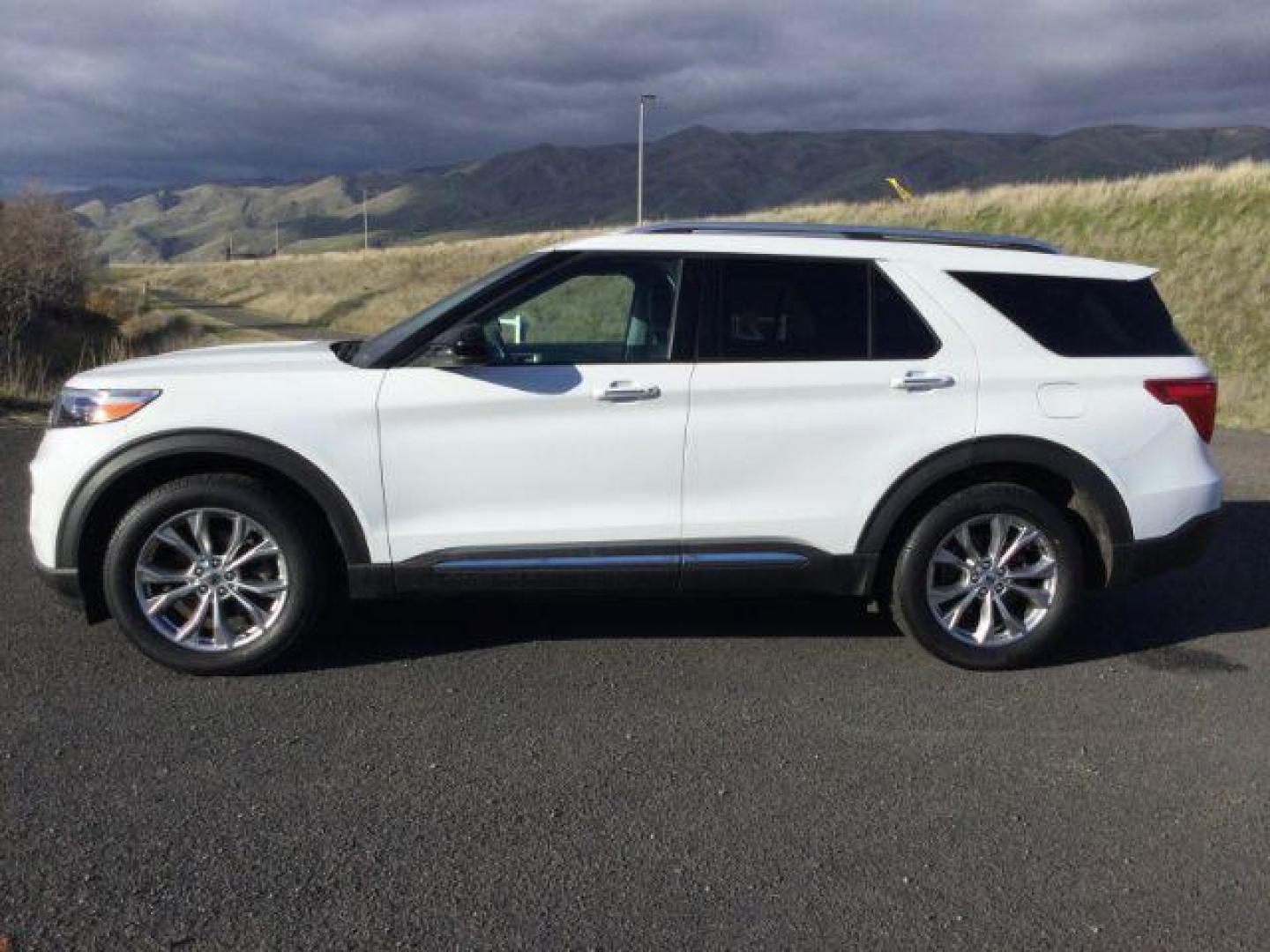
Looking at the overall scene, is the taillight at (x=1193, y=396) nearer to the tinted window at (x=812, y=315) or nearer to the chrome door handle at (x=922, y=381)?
the chrome door handle at (x=922, y=381)

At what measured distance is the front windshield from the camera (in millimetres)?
4461

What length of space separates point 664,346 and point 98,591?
97.6 inches

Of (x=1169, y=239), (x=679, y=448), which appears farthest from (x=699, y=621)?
(x=1169, y=239)

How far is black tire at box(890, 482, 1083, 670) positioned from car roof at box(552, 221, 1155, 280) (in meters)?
0.97

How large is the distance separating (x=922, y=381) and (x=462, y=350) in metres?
1.87

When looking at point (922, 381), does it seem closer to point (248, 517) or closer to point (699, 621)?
point (699, 621)

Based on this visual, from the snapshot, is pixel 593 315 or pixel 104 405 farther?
pixel 593 315

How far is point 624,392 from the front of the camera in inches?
172

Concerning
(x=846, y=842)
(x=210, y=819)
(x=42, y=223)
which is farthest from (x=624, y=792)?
(x=42, y=223)

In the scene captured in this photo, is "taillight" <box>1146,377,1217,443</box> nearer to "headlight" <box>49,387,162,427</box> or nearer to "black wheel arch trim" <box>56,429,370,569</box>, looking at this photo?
"black wheel arch trim" <box>56,429,370,569</box>

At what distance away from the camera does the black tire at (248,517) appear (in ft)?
14.1

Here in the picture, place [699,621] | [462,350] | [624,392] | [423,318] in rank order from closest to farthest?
[462,350] → [624,392] → [423,318] → [699,621]

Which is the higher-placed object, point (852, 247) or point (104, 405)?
point (852, 247)

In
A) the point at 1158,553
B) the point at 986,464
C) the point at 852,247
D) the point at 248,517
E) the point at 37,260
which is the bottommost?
the point at 1158,553
